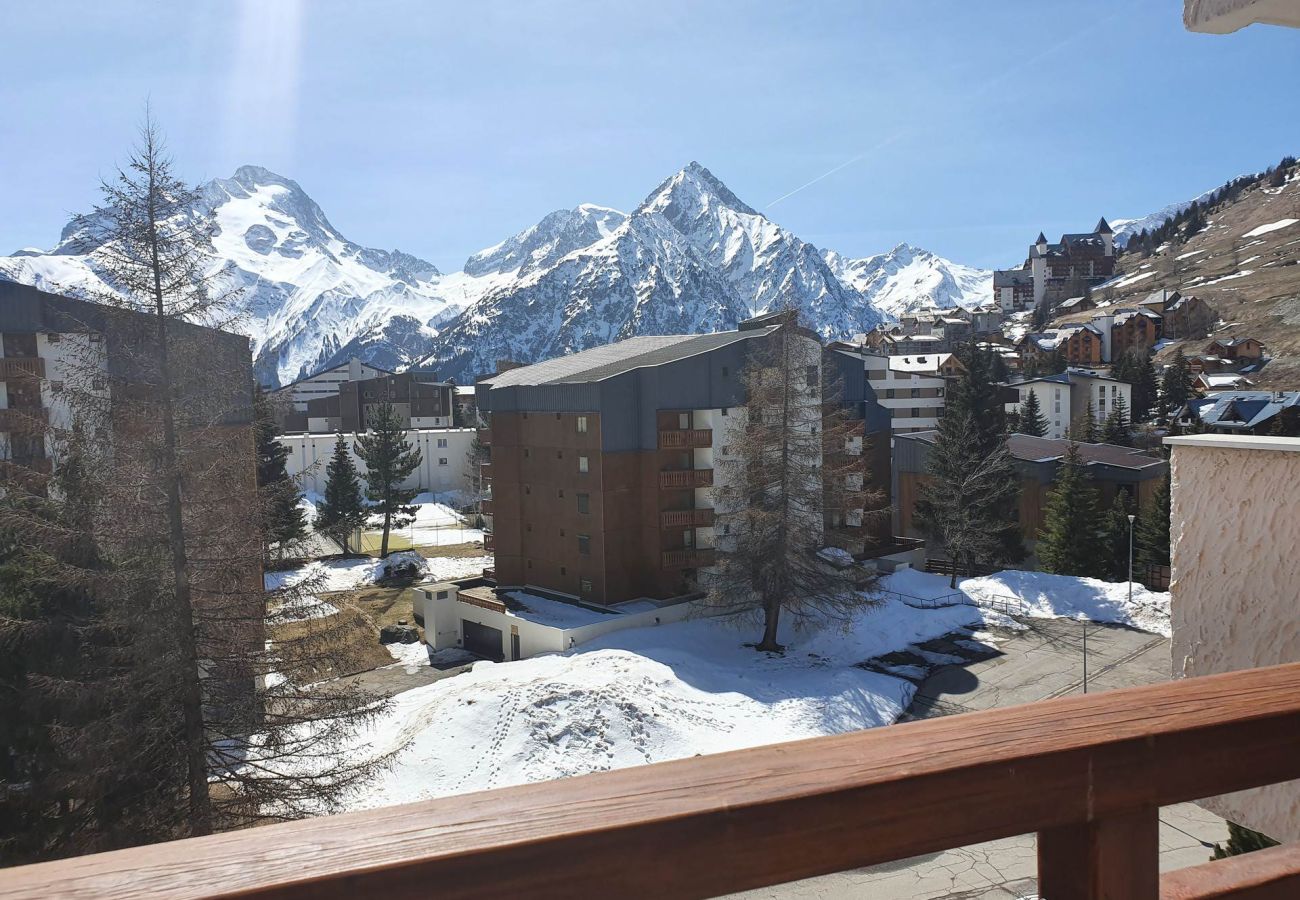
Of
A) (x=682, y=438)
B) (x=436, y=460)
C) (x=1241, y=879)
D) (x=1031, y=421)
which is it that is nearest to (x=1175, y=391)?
(x=1031, y=421)

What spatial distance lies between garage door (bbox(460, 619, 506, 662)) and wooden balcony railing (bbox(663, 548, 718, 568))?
6348 mm

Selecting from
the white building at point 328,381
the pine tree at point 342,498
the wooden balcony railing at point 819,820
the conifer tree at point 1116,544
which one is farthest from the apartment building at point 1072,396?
the white building at point 328,381

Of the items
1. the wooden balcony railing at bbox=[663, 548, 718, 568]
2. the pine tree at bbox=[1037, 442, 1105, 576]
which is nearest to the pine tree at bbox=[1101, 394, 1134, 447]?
the pine tree at bbox=[1037, 442, 1105, 576]

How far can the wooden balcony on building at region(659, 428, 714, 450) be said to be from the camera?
2914 cm

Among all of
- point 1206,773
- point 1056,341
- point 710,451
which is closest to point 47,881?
point 1206,773

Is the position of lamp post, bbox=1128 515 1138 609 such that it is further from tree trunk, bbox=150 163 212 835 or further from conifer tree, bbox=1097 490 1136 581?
tree trunk, bbox=150 163 212 835

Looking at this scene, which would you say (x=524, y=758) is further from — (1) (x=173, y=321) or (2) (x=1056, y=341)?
(2) (x=1056, y=341)

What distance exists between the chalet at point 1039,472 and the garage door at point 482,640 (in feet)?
62.6

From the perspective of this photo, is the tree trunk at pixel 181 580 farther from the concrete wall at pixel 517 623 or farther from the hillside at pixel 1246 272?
the hillside at pixel 1246 272

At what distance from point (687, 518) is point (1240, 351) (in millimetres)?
69518

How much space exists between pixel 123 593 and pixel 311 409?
72395 millimetres

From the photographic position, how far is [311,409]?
78.4m

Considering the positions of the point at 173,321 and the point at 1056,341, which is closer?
the point at 173,321

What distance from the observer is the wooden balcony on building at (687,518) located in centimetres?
2914
